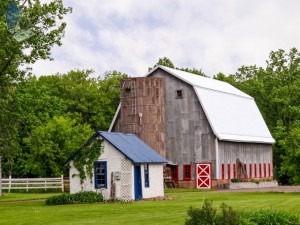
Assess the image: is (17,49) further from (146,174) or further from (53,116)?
(53,116)

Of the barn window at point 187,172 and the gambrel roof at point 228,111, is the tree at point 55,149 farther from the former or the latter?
the barn window at point 187,172

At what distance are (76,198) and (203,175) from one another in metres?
19.1

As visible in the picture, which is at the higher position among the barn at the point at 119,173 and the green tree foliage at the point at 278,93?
the green tree foliage at the point at 278,93

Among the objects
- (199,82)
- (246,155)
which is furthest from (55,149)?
(246,155)

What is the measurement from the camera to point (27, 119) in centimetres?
3600

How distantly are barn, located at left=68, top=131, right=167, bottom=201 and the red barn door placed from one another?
47.2 ft

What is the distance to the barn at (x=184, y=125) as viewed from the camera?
5138 cm

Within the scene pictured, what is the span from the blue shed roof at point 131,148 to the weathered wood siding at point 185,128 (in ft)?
44.1

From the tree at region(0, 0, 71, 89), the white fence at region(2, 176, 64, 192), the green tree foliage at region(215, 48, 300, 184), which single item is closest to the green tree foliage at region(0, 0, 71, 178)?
the tree at region(0, 0, 71, 89)

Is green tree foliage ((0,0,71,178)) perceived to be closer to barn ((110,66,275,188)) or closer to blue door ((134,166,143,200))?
blue door ((134,166,143,200))

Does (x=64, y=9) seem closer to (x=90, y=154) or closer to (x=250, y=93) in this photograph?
(x=90, y=154)

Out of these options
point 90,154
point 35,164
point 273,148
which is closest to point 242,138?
point 273,148

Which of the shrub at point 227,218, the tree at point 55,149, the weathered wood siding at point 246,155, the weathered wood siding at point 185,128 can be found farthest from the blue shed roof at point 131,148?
the tree at point 55,149

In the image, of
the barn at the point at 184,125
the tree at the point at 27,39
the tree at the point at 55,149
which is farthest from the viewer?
the tree at the point at 55,149
